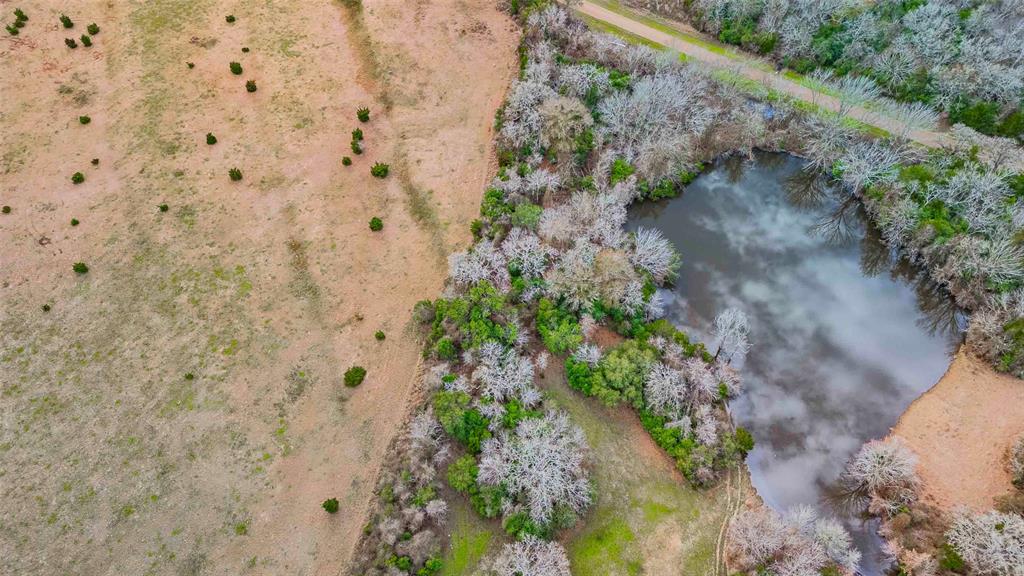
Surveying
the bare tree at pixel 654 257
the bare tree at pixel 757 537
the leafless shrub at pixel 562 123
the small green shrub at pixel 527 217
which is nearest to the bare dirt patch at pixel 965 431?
the bare tree at pixel 757 537

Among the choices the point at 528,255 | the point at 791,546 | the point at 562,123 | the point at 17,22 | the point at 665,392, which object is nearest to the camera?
the point at 791,546

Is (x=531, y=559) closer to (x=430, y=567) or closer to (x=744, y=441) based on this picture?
(x=430, y=567)

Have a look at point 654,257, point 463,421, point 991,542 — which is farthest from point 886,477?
point 463,421

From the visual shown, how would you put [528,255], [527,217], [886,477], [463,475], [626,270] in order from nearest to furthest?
[463,475], [886,477], [626,270], [528,255], [527,217]

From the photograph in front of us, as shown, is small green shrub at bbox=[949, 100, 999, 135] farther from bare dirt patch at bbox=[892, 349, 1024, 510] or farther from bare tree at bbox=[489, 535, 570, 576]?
bare tree at bbox=[489, 535, 570, 576]

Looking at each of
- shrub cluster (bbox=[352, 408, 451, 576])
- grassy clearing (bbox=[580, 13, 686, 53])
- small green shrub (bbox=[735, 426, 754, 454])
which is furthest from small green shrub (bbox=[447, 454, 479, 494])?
grassy clearing (bbox=[580, 13, 686, 53])

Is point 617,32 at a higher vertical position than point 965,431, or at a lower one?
higher

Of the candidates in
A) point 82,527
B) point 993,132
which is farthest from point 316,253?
point 993,132
